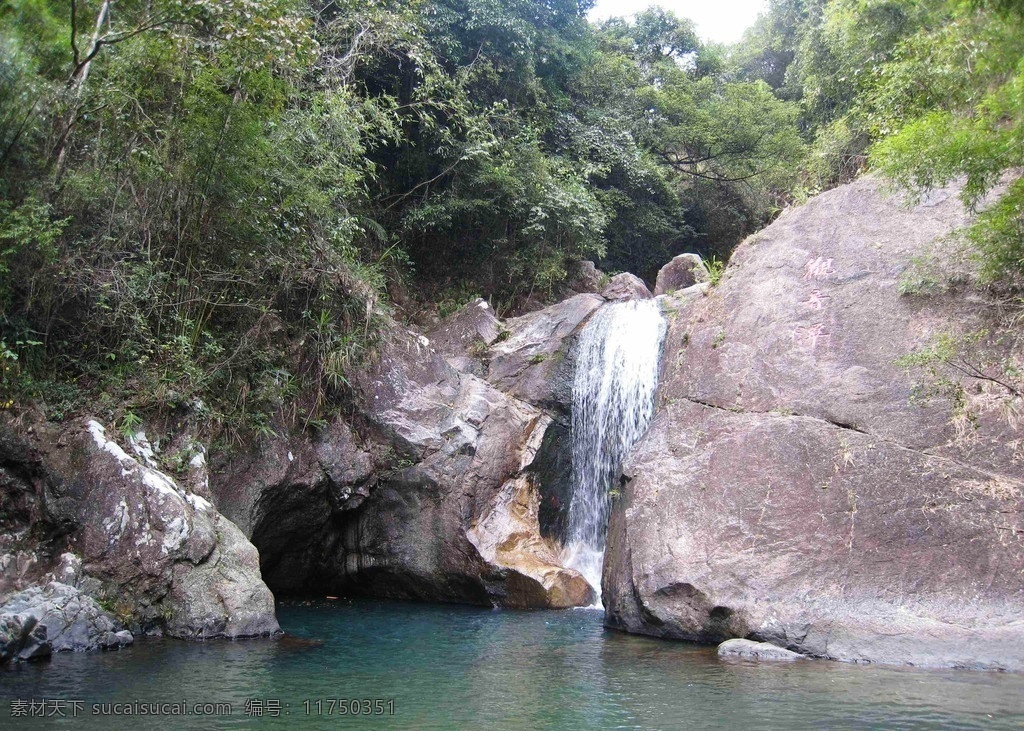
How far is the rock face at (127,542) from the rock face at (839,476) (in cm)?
424

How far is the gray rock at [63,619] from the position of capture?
715 centimetres

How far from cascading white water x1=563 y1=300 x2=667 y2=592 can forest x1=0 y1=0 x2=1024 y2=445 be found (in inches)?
75.2

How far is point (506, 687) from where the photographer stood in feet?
22.1

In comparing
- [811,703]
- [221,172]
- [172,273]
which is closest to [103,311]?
[172,273]

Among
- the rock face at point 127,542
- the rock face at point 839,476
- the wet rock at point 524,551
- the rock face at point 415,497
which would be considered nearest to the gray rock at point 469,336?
the rock face at point 415,497

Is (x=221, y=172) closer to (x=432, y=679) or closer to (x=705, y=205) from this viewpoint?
(x=432, y=679)

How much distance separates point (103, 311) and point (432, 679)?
6093 millimetres

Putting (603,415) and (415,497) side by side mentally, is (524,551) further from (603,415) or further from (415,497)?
(603,415)

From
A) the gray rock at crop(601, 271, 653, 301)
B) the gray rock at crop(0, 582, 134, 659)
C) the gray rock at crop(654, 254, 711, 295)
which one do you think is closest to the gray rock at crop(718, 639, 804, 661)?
the gray rock at crop(0, 582, 134, 659)

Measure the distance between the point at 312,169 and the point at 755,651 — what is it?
880cm

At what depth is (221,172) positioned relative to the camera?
409 inches

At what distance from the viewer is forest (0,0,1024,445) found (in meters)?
9.23

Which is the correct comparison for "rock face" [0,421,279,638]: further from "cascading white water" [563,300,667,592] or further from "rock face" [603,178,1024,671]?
"cascading white water" [563,300,667,592]

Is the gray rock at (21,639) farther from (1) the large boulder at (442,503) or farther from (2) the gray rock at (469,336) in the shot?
(2) the gray rock at (469,336)
